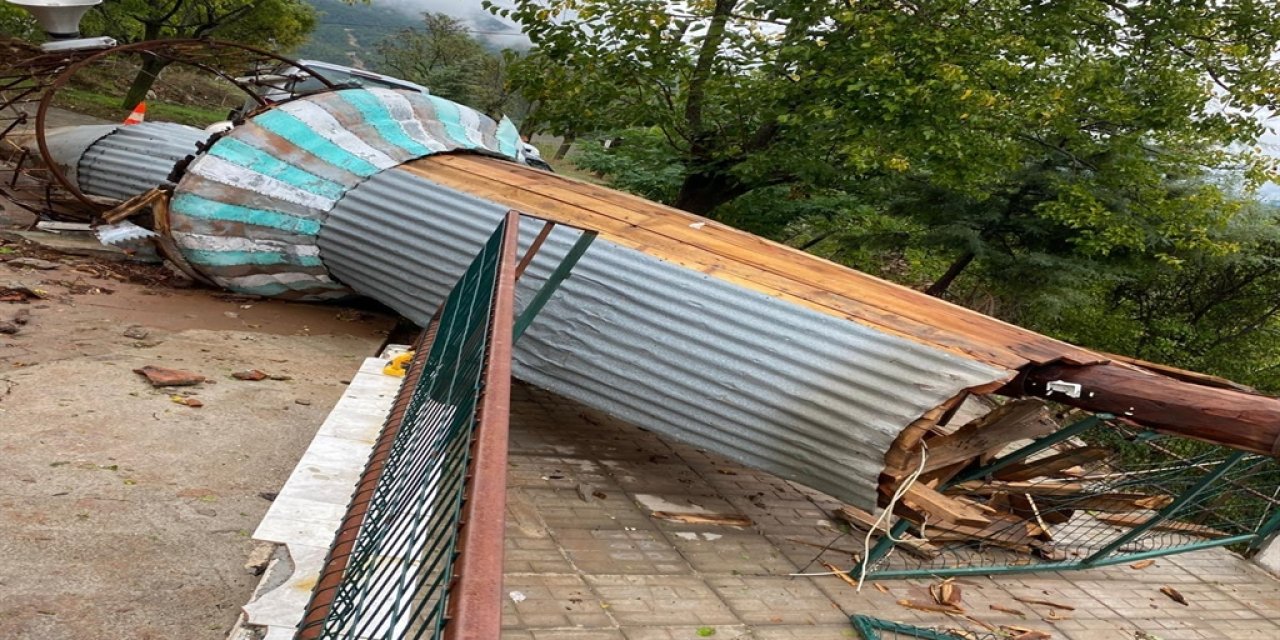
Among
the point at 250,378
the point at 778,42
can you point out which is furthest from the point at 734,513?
the point at 778,42

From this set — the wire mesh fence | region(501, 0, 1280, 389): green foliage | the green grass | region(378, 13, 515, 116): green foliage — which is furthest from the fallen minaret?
region(378, 13, 515, 116): green foliage

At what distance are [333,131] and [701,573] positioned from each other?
4777 millimetres

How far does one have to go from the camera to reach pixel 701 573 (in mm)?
4723

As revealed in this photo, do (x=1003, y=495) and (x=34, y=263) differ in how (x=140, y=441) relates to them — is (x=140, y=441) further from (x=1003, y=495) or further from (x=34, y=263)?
(x=1003, y=495)

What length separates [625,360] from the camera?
16.5 ft

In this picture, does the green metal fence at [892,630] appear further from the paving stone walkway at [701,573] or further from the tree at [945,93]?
the tree at [945,93]

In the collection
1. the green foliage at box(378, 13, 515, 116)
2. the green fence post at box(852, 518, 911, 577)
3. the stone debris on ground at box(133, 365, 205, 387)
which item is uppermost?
the green foliage at box(378, 13, 515, 116)

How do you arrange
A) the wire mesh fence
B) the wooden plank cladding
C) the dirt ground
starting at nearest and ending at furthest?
the wire mesh fence, the dirt ground, the wooden plank cladding

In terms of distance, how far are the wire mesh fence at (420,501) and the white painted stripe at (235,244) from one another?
3.24 meters

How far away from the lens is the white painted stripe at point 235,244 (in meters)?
7.04

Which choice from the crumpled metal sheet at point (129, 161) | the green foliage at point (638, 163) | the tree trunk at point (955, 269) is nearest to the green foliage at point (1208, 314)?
the tree trunk at point (955, 269)

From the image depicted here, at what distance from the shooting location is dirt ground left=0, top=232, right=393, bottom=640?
3297 mm

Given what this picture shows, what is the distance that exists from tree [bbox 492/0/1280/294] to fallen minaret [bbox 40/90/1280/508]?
3.34m

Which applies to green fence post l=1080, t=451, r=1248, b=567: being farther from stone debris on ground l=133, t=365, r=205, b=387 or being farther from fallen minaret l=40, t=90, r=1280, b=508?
stone debris on ground l=133, t=365, r=205, b=387
